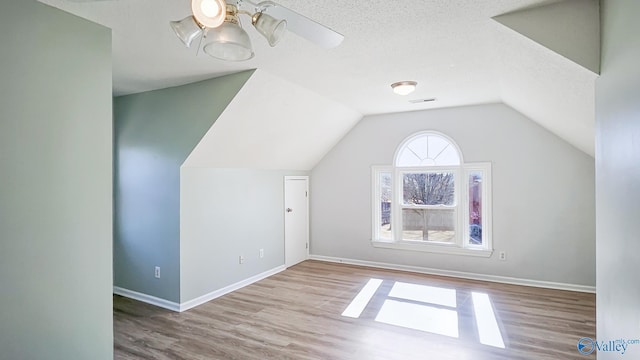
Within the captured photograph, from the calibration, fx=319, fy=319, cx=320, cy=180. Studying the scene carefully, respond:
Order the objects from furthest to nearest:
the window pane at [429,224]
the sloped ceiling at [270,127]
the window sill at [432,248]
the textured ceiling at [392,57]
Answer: the window pane at [429,224] < the window sill at [432,248] < the sloped ceiling at [270,127] < the textured ceiling at [392,57]

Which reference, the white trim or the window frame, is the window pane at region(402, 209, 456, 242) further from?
the white trim

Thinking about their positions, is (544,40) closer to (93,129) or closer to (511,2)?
(511,2)

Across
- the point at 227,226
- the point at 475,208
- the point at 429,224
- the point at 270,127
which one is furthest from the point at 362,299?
the point at 270,127

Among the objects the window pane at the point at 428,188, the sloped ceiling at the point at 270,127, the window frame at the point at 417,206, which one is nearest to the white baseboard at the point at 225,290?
the sloped ceiling at the point at 270,127

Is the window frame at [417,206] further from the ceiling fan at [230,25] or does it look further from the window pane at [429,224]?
the ceiling fan at [230,25]

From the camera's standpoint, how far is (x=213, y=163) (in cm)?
388

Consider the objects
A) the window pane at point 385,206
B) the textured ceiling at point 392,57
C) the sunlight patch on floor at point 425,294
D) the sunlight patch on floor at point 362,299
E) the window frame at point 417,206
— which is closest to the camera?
the textured ceiling at point 392,57

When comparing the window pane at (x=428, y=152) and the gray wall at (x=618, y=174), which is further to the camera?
the window pane at (x=428, y=152)

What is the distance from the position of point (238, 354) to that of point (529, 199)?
13.3ft

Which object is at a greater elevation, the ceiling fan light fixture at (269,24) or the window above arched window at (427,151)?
the ceiling fan light fixture at (269,24)

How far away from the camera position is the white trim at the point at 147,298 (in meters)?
3.56

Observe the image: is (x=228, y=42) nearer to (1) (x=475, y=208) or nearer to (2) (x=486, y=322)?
(2) (x=486, y=322)

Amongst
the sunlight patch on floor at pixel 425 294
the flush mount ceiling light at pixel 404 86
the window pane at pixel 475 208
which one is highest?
the flush mount ceiling light at pixel 404 86

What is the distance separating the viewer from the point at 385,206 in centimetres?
534
